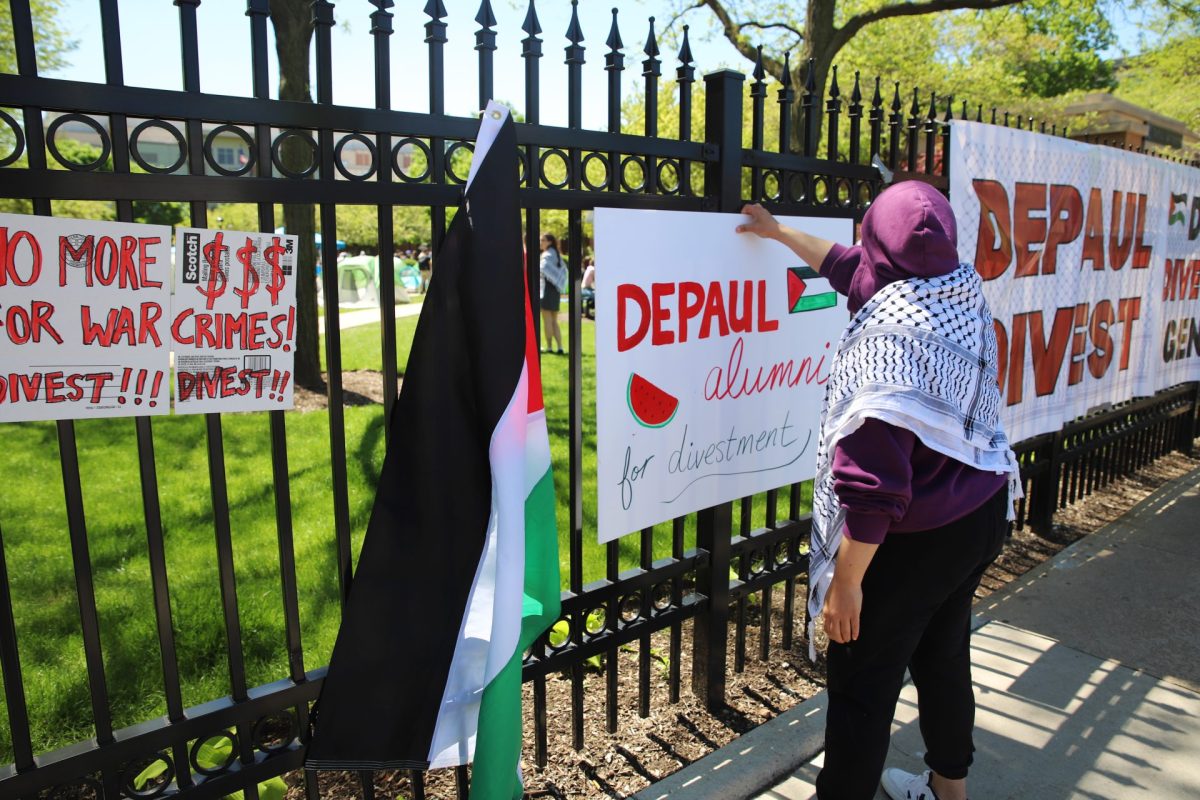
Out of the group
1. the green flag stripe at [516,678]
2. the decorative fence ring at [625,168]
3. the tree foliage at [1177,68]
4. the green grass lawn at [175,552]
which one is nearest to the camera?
Result: the green flag stripe at [516,678]

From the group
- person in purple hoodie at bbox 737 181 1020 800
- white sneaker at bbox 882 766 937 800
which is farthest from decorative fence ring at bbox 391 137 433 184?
white sneaker at bbox 882 766 937 800

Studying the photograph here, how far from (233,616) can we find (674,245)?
1.69m

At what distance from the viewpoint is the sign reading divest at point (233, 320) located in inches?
73.2

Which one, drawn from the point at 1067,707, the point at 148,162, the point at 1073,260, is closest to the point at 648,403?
the point at 148,162

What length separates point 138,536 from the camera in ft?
14.6

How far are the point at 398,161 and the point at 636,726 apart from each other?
2191 mm

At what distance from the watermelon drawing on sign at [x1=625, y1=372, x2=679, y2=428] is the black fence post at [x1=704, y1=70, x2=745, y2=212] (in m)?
0.73

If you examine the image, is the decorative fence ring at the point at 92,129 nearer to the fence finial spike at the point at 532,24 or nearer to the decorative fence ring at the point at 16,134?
the decorative fence ring at the point at 16,134

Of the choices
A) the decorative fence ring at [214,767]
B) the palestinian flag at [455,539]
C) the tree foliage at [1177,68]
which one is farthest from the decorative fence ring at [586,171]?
the tree foliage at [1177,68]

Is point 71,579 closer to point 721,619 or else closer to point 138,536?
point 138,536

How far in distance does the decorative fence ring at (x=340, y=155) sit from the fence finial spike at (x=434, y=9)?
0.38 metres

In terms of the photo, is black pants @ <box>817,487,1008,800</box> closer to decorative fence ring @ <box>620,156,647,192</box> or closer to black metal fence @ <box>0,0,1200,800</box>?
black metal fence @ <box>0,0,1200,800</box>

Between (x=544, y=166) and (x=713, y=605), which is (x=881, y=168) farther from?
(x=713, y=605)

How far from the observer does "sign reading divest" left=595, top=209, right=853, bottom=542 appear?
265cm
